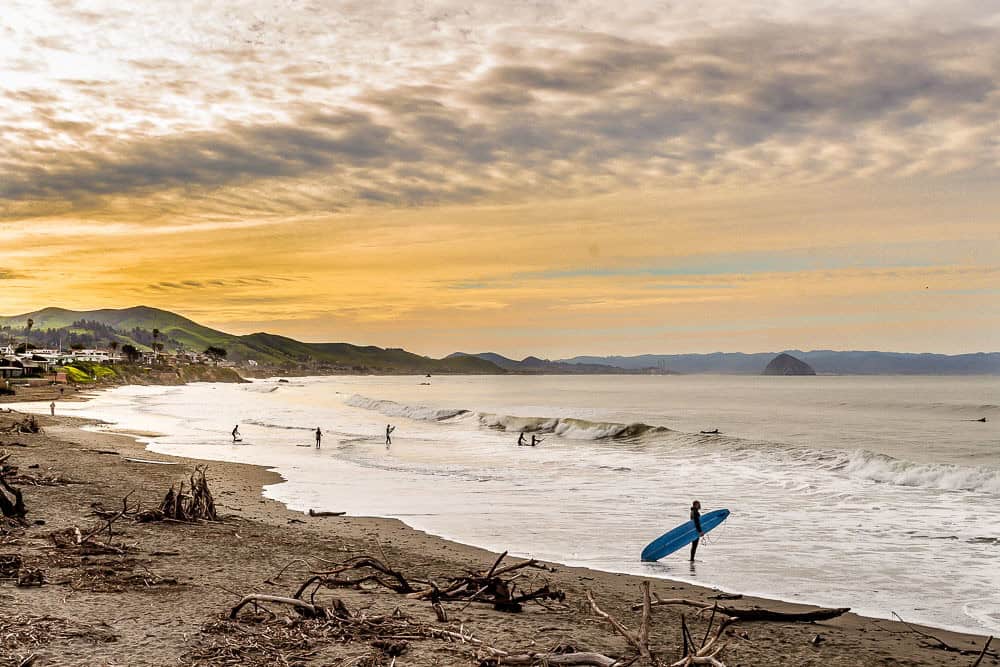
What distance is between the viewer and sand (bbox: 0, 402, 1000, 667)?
7.22 m

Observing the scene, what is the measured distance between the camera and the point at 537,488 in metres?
23.2

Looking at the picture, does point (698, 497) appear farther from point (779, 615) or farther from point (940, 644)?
point (940, 644)

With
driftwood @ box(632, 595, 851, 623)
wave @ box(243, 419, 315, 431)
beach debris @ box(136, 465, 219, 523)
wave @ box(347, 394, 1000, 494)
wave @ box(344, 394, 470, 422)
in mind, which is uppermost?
beach debris @ box(136, 465, 219, 523)

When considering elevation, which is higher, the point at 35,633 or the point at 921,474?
the point at 35,633

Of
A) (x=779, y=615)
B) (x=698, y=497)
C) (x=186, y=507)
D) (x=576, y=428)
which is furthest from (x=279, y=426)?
(x=779, y=615)

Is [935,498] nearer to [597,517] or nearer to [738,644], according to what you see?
[597,517]

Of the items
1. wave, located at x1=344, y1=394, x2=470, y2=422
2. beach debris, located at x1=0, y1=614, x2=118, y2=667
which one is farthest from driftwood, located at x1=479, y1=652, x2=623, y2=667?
wave, located at x1=344, y1=394, x2=470, y2=422

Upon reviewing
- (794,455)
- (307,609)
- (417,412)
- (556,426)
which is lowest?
(417,412)

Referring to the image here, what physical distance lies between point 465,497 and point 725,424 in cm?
4522

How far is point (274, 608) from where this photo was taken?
860cm

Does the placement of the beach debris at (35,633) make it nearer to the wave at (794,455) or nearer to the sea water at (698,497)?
the sea water at (698,497)

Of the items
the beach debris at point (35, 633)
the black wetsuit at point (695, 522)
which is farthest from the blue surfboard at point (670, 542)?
the beach debris at point (35, 633)

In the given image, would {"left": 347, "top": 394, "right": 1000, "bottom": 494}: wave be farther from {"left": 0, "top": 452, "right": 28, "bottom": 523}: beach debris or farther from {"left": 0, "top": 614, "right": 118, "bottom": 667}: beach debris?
{"left": 0, "top": 614, "right": 118, "bottom": 667}: beach debris

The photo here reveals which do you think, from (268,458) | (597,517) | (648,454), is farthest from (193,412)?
(597,517)
